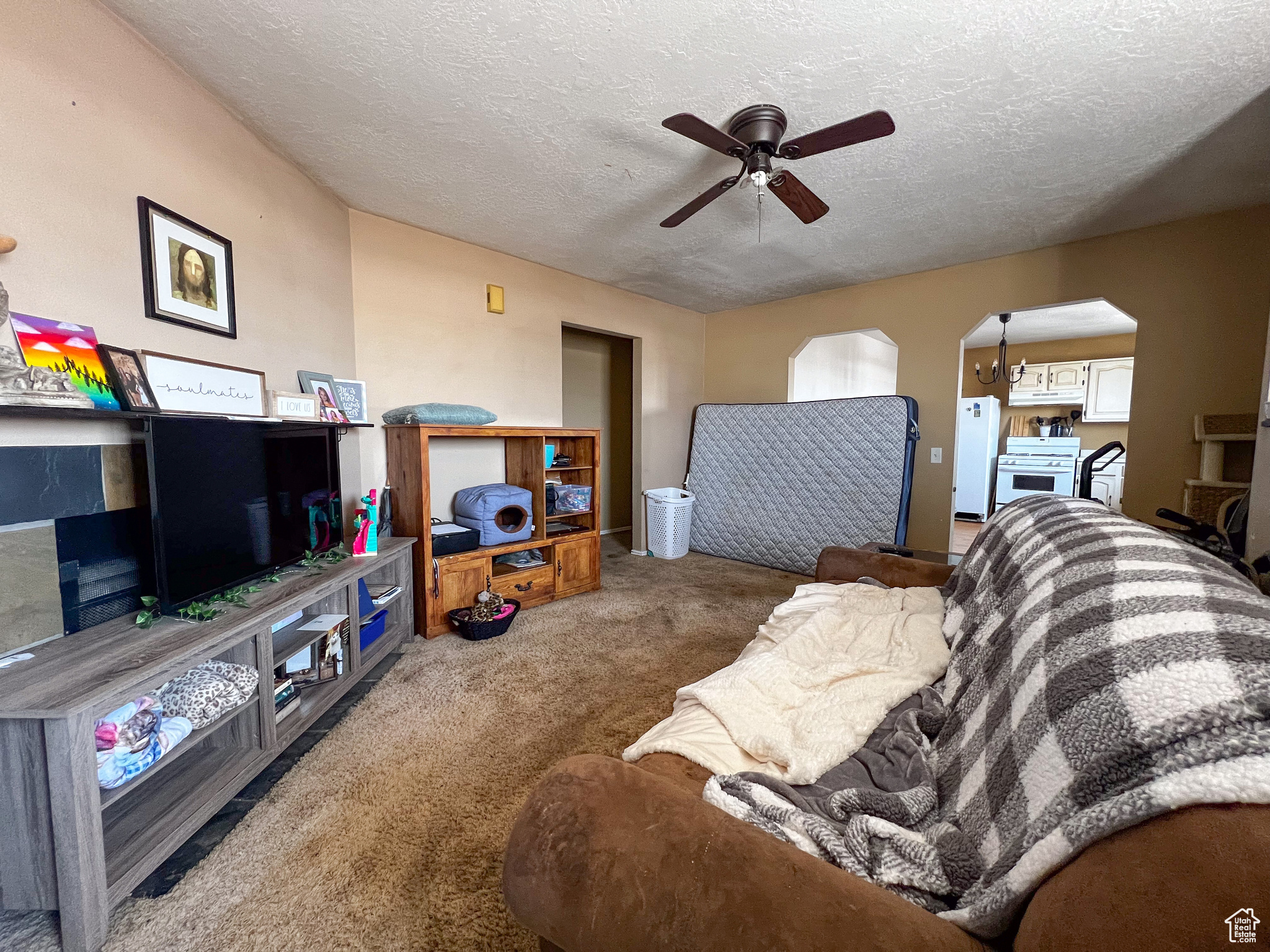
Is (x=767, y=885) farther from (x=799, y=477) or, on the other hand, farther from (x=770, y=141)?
(x=799, y=477)

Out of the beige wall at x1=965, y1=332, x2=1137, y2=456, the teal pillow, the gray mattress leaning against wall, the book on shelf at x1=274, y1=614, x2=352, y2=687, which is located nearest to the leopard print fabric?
the book on shelf at x1=274, y1=614, x2=352, y2=687

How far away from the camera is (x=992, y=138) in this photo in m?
2.04

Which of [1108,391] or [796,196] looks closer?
[796,196]

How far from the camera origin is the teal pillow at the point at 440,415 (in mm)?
2750

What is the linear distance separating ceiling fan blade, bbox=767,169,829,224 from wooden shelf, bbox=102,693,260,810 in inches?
103

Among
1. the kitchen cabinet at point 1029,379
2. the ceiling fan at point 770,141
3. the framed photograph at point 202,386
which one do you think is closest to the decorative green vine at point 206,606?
the framed photograph at point 202,386

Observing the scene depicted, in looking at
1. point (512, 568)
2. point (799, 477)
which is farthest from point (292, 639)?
point (799, 477)

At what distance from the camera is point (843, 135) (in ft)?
5.42

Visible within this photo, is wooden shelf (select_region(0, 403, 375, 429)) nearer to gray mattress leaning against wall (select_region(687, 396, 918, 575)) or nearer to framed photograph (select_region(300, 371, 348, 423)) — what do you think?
framed photograph (select_region(300, 371, 348, 423))

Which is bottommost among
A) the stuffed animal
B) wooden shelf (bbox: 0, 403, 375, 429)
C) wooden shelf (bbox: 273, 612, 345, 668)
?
the stuffed animal

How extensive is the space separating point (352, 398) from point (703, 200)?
2.08 meters

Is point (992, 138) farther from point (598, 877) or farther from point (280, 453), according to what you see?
point (280, 453)

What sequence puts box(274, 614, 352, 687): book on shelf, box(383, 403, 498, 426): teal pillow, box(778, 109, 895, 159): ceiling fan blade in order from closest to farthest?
box(778, 109, 895, 159): ceiling fan blade
box(274, 614, 352, 687): book on shelf
box(383, 403, 498, 426): teal pillow

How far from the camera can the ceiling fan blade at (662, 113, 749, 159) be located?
1.56m
